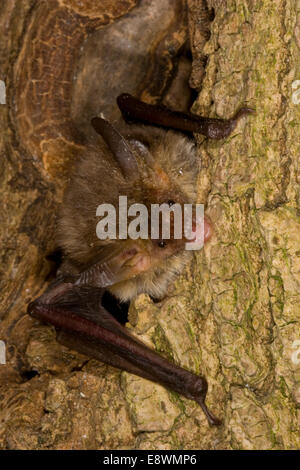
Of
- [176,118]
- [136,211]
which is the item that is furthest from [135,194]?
[176,118]

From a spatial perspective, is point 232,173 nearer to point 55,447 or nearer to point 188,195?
point 188,195

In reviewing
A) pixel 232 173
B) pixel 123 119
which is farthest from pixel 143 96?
pixel 232 173

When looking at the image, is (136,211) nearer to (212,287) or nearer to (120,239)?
(120,239)

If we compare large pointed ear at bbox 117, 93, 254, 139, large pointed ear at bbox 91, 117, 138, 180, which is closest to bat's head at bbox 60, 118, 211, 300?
large pointed ear at bbox 91, 117, 138, 180

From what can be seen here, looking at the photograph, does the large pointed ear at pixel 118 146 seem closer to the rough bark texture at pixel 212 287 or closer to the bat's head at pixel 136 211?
the bat's head at pixel 136 211

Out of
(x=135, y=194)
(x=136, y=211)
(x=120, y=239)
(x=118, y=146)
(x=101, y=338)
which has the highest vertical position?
(x=118, y=146)

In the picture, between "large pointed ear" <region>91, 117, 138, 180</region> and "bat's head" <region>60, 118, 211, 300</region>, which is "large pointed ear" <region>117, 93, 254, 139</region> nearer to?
"bat's head" <region>60, 118, 211, 300</region>
